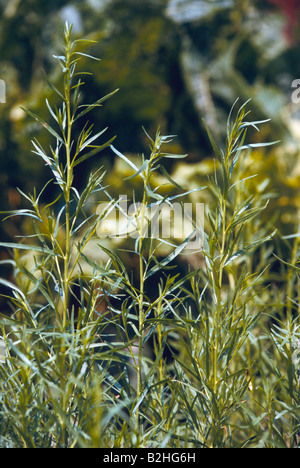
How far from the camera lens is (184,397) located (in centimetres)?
40

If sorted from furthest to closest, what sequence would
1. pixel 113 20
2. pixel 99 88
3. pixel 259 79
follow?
pixel 259 79, pixel 113 20, pixel 99 88

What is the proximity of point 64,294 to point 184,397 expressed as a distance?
132 mm

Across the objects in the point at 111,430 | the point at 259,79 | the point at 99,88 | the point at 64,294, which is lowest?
the point at 111,430

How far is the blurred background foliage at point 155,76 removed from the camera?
1933 mm

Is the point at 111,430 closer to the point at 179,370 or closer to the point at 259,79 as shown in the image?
the point at 179,370

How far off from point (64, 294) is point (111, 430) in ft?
0.40

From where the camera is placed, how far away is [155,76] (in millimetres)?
2037

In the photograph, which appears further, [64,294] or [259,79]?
[259,79]

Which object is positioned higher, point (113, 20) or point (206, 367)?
point (113, 20)

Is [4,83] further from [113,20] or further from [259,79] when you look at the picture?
[259,79]

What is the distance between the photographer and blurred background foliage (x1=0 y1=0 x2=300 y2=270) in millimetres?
1933

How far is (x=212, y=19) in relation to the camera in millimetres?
2121

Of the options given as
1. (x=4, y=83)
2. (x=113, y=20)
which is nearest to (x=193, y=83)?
(x=113, y=20)
